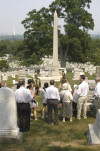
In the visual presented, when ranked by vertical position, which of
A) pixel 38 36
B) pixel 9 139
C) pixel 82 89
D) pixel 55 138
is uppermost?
pixel 38 36

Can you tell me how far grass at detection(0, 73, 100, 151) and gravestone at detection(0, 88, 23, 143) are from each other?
0.18 m

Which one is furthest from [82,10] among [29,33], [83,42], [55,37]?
[55,37]

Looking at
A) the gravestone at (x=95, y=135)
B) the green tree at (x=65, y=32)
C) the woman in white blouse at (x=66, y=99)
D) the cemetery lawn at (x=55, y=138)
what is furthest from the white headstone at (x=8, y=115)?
the green tree at (x=65, y=32)

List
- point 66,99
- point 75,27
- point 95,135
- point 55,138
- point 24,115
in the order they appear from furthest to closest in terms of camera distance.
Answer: point 75,27
point 66,99
point 24,115
point 55,138
point 95,135

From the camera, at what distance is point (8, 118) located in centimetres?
546

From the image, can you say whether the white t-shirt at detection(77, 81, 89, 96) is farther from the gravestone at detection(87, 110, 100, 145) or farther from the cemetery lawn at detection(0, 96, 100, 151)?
the gravestone at detection(87, 110, 100, 145)

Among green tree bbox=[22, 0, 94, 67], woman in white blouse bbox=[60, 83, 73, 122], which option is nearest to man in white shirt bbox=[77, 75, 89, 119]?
woman in white blouse bbox=[60, 83, 73, 122]

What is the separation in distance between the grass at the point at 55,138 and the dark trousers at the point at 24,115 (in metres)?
0.22

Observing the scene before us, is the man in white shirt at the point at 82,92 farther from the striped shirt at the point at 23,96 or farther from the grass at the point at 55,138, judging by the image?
the striped shirt at the point at 23,96

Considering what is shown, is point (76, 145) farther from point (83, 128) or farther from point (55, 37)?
point (55, 37)

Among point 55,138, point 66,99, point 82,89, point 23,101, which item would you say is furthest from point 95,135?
point 82,89

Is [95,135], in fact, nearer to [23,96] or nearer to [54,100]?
[54,100]

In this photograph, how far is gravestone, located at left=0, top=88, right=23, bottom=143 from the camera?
5422 mm

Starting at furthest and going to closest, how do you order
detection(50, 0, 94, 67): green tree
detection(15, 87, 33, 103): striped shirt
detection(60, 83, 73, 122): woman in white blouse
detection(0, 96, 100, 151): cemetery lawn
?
detection(50, 0, 94, 67): green tree → detection(60, 83, 73, 122): woman in white blouse → detection(15, 87, 33, 103): striped shirt → detection(0, 96, 100, 151): cemetery lawn
